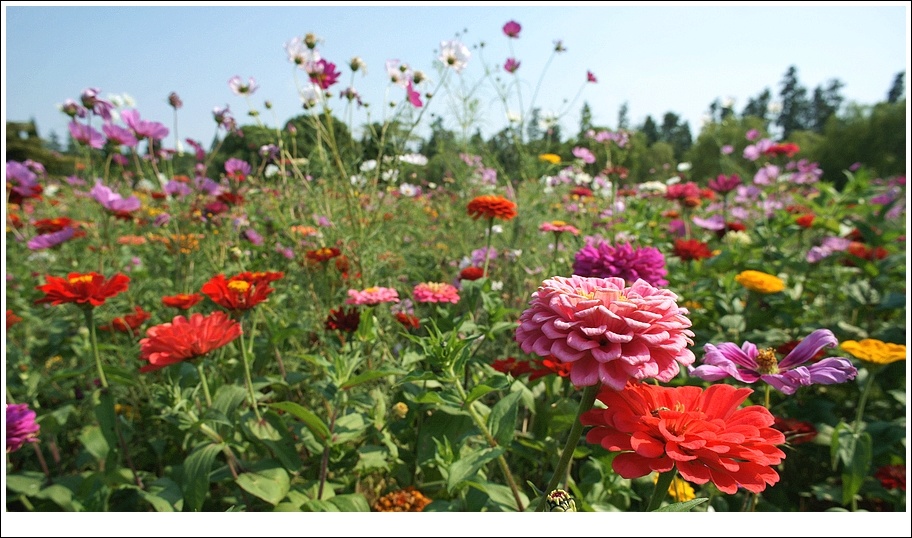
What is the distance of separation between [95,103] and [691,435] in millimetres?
2511

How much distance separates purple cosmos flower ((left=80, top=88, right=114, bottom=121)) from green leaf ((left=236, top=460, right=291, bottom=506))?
1806 millimetres

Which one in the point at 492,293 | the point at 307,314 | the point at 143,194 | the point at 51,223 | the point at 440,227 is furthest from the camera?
the point at 143,194

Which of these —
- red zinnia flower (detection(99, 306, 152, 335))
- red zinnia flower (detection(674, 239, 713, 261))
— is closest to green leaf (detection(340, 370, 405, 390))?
red zinnia flower (detection(99, 306, 152, 335))

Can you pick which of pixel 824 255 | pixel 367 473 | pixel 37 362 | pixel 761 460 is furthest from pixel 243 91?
pixel 824 255

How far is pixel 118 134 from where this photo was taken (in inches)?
85.9

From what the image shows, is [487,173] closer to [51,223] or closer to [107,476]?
[51,223]

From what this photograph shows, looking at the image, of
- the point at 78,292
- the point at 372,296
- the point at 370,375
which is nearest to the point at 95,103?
the point at 78,292

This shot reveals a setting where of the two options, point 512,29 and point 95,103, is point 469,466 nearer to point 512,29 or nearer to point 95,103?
point 95,103

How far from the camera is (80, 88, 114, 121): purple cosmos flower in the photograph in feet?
6.89

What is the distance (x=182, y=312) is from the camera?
1610 mm

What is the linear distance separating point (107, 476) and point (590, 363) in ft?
4.39

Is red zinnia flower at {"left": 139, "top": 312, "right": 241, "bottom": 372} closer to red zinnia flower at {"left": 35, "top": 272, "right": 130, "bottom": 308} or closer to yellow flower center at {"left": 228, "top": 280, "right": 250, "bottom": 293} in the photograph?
yellow flower center at {"left": 228, "top": 280, "right": 250, "bottom": 293}

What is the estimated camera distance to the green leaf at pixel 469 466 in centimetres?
86

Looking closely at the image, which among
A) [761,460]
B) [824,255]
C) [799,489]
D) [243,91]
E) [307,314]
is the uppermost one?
[243,91]
